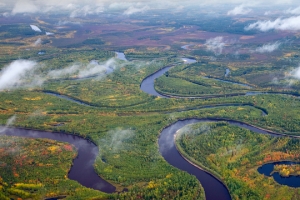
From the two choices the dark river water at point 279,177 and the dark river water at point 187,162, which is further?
the dark river water at point 279,177

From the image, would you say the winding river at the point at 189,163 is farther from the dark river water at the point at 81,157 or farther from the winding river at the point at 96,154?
the dark river water at the point at 81,157

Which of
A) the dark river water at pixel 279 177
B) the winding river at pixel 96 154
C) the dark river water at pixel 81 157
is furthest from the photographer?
the dark river water at pixel 81 157

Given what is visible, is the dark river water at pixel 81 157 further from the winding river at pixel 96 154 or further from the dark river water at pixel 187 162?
the dark river water at pixel 187 162

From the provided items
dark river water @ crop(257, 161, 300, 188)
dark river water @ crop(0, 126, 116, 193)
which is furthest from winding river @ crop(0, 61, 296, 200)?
dark river water @ crop(257, 161, 300, 188)

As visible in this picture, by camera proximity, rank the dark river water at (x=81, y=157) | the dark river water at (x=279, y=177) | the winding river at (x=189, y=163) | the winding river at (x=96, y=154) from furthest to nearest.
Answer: the dark river water at (x=81, y=157), the dark river water at (x=279, y=177), the winding river at (x=96, y=154), the winding river at (x=189, y=163)

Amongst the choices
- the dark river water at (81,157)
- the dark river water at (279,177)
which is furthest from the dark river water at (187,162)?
the dark river water at (81,157)

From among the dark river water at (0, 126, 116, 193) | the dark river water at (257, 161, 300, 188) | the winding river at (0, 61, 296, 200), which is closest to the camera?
the winding river at (0, 61, 296, 200)

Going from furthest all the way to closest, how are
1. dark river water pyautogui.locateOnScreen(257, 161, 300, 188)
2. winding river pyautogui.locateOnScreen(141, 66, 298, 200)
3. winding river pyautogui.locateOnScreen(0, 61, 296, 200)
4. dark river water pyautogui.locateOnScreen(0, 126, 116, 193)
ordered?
dark river water pyautogui.locateOnScreen(0, 126, 116, 193)
dark river water pyautogui.locateOnScreen(257, 161, 300, 188)
winding river pyautogui.locateOnScreen(0, 61, 296, 200)
winding river pyautogui.locateOnScreen(141, 66, 298, 200)

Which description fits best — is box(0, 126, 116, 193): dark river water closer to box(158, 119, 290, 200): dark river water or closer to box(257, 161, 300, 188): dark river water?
box(158, 119, 290, 200): dark river water

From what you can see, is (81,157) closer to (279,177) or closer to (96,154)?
(96,154)
